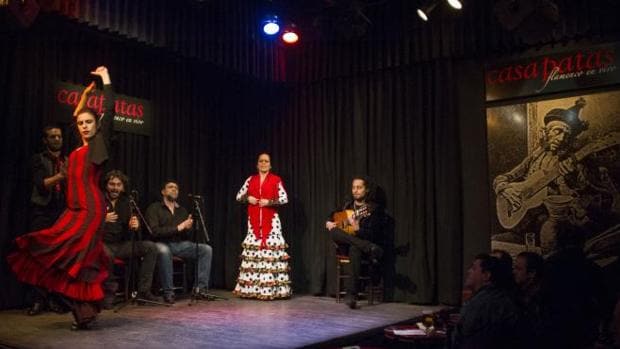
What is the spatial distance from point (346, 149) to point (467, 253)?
211cm

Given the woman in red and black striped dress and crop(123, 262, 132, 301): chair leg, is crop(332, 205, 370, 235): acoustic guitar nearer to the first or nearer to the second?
crop(123, 262, 132, 301): chair leg

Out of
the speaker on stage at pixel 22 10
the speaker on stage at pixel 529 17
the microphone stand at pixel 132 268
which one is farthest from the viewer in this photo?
the microphone stand at pixel 132 268

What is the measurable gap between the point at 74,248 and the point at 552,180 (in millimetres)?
4712

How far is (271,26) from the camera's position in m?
7.57

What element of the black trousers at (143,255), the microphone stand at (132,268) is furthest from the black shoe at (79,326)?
the black trousers at (143,255)

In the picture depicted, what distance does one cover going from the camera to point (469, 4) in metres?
6.53

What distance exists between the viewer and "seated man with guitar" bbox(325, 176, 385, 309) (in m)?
6.33

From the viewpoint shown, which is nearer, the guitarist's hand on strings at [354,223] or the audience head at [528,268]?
the audience head at [528,268]

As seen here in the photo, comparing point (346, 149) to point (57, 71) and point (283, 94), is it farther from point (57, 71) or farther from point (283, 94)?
point (57, 71)

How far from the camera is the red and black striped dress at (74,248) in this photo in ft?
14.2

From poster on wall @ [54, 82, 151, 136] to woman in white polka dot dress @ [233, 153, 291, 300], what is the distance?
65.8 inches

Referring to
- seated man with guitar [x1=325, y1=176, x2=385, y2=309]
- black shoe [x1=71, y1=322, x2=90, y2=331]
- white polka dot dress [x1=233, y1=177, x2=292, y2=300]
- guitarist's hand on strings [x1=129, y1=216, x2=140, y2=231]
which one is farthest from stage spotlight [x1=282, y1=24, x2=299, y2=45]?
black shoe [x1=71, y1=322, x2=90, y2=331]

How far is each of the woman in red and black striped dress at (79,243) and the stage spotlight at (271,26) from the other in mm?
3272

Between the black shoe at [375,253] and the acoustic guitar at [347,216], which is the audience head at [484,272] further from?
the acoustic guitar at [347,216]
